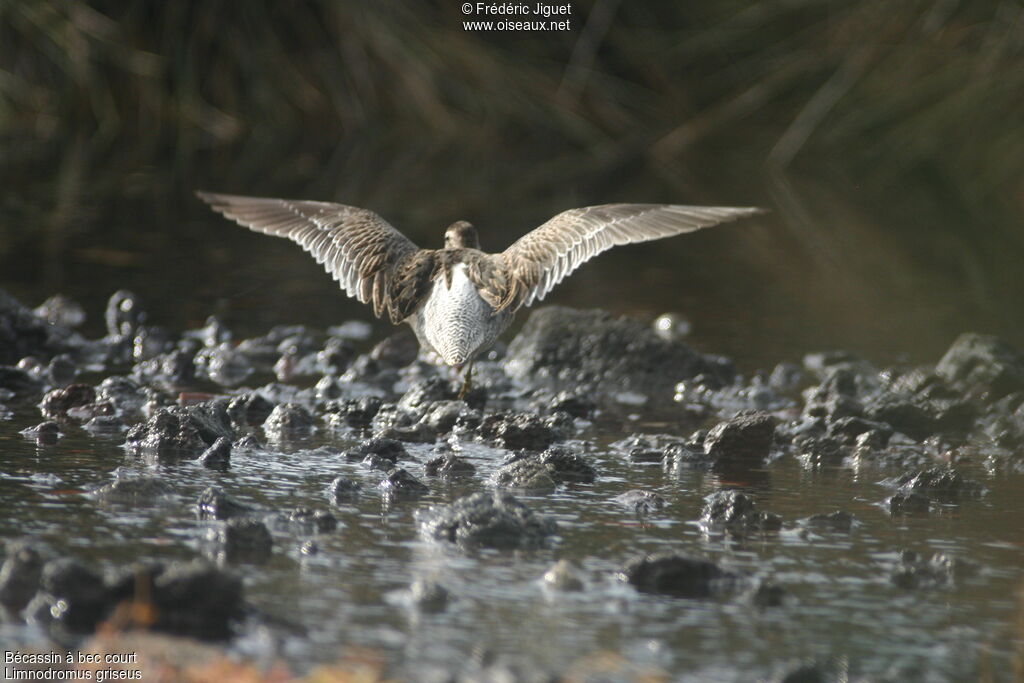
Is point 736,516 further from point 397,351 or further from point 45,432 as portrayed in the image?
point 397,351

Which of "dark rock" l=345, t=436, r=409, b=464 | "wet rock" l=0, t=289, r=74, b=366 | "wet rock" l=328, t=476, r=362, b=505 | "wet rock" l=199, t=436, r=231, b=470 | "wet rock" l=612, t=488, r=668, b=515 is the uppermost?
"wet rock" l=0, t=289, r=74, b=366

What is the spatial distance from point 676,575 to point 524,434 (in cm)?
237

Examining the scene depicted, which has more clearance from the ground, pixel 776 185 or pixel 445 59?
pixel 445 59

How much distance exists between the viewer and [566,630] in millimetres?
4020

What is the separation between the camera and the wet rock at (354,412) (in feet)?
23.4

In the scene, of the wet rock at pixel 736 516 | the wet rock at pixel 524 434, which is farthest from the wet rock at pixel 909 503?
the wet rock at pixel 524 434

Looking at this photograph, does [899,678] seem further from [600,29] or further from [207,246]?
[600,29]


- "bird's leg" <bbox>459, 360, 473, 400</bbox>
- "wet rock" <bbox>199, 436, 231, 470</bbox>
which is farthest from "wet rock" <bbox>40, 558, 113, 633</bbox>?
"bird's leg" <bbox>459, 360, 473, 400</bbox>

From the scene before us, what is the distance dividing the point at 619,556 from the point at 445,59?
1749cm

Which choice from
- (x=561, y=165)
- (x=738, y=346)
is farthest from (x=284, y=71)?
(x=738, y=346)

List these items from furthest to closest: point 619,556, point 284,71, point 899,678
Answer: point 284,71, point 619,556, point 899,678

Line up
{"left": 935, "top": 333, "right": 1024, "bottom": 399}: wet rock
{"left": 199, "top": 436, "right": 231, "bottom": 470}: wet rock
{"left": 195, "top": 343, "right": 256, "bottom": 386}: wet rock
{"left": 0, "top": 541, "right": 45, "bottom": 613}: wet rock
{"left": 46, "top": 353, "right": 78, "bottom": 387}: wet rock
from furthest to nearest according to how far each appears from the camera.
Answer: {"left": 195, "top": 343, "right": 256, "bottom": 386}: wet rock
{"left": 935, "top": 333, "right": 1024, "bottom": 399}: wet rock
{"left": 46, "top": 353, "right": 78, "bottom": 387}: wet rock
{"left": 199, "top": 436, "right": 231, "bottom": 470}: wet rock
{"left": 0, "top": 541, "right": 45, "bottom": 613}: wet rock

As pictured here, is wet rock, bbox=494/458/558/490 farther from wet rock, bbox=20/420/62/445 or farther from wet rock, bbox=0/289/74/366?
wet rock, bbox=0/289/74/366

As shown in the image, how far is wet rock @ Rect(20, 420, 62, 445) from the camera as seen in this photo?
20.5 feet
